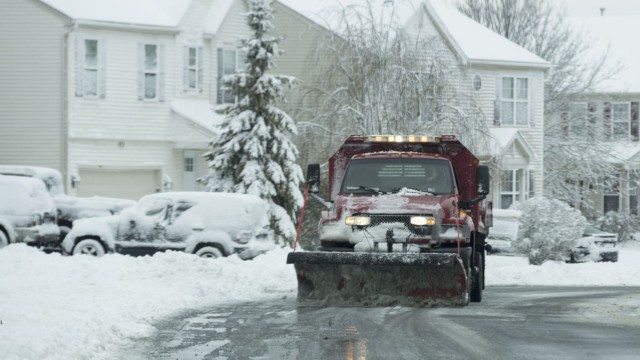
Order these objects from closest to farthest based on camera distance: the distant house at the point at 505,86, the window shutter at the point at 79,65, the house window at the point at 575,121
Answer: the window shutter at the point at 79,65 → the distant house at the point at 505,86 → the house window at the point at 575,121

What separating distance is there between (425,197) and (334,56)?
18240 millimetres

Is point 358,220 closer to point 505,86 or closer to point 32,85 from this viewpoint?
point 32,85

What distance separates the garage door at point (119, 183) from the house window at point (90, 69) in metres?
2.44

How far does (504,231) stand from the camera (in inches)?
1207

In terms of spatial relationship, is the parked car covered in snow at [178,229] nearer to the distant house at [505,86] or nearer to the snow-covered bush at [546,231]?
the snow-covered bush at [546,231]

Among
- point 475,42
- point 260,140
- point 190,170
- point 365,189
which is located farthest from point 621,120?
point 365,189

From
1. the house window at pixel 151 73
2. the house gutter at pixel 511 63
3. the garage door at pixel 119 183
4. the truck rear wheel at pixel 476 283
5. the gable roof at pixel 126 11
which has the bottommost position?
the truck rear wheel at pixel 476 283

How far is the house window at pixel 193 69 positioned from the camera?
128ft

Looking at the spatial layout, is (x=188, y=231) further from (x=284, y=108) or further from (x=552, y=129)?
(x=552, y=129)

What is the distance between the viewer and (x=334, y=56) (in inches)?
1375

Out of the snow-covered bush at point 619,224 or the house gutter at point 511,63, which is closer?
the house gutter at point 511,63

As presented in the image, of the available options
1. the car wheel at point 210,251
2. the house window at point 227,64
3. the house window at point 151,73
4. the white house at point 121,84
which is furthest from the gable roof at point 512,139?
the car wheel at point 210,251

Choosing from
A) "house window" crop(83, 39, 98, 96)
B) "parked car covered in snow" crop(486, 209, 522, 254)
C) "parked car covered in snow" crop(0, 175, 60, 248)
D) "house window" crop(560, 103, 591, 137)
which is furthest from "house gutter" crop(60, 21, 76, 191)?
"house window" crop(560, 103, 591, 137)

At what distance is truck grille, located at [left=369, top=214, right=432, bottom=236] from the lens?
16.6 metres
